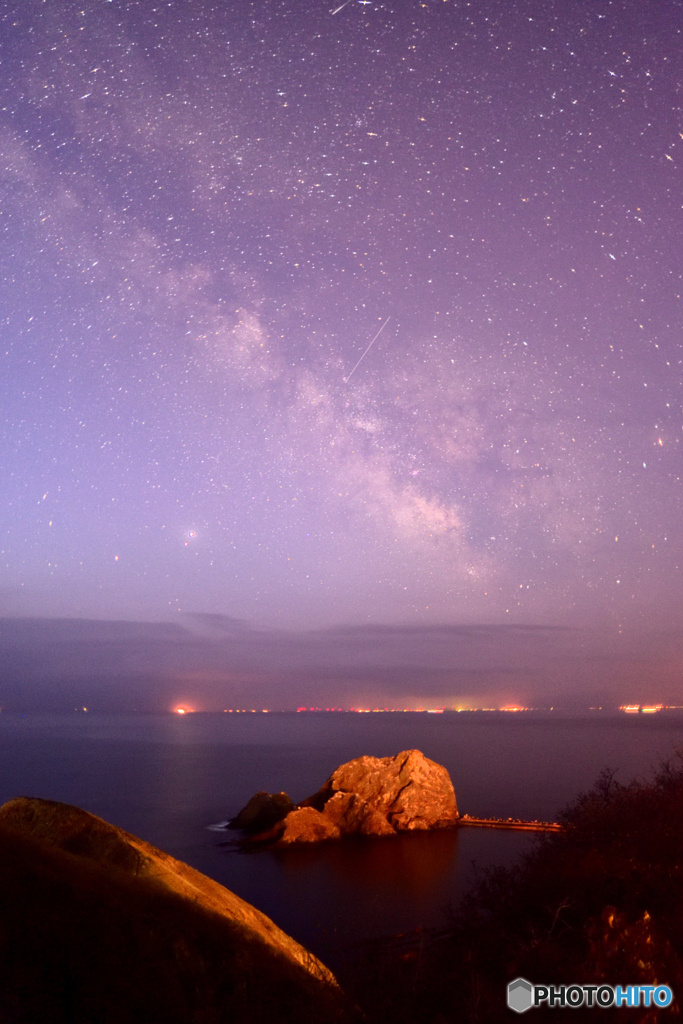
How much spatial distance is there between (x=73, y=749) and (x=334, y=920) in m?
137

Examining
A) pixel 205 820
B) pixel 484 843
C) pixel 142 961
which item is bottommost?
pixel 205 820

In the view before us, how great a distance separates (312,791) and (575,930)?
249 ft

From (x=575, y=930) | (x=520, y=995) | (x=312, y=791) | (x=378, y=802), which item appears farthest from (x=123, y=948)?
(x=312, y=791)

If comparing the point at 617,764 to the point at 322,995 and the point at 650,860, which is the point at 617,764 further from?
the point at 322,995

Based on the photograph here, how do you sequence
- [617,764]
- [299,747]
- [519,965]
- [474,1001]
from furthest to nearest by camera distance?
[299,747]
[617,764]
[519,965]
[474,1001]

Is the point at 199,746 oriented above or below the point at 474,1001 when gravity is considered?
below

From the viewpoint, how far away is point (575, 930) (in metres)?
15.1

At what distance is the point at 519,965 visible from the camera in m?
13.3

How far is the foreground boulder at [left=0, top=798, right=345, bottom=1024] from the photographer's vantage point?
8375 millimetres

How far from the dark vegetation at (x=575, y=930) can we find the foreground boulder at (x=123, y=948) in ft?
7.11

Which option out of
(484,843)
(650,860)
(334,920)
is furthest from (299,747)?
(650,860)

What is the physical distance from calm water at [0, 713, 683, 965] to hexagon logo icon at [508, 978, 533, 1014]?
16.6 metres

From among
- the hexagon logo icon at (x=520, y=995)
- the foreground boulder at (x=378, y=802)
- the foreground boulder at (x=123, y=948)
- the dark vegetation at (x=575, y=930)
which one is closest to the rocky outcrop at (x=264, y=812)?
the foreground boulder at (x=378, y=802)

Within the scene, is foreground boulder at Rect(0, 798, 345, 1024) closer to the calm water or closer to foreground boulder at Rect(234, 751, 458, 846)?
the calm water
